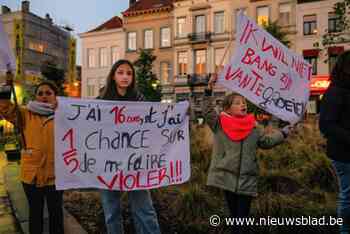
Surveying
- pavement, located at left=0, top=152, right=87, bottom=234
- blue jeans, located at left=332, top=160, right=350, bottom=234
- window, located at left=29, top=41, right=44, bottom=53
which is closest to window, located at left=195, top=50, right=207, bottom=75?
pavement, located at left=0, top=152, right=87, bottom=234

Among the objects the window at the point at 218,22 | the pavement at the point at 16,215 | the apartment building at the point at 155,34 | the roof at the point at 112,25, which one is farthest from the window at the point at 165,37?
the pavement at the point at 16,215

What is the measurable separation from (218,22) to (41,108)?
97.8 ft

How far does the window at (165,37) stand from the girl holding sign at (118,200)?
1240 inches

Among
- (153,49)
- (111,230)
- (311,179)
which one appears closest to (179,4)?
→ (153,49)

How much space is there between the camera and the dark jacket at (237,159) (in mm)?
3465

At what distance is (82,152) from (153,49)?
32331 mm

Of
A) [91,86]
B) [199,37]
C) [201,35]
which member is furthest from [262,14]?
[91,86]

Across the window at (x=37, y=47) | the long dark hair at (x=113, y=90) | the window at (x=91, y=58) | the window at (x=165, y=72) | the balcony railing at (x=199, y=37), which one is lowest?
the long dark hair at (x=113, y=90)

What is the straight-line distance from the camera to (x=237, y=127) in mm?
3518

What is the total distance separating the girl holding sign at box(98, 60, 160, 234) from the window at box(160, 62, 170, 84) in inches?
1215

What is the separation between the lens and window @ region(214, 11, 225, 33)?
31.6 m

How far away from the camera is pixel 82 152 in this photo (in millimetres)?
3430

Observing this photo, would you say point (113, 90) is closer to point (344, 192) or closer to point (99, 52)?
point (344, 192)

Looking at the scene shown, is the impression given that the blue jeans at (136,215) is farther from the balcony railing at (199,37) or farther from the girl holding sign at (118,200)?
the balcony railing at (199,37)
